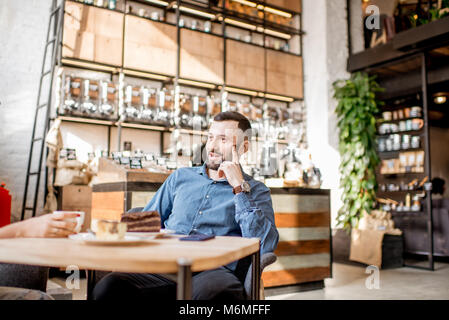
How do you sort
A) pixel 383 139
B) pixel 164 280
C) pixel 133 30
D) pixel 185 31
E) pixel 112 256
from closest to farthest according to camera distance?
1. pixel 112 256
2. pixel 164 280
3. pixel 133 30
4. pixel 185 31
5. pixel 383 139

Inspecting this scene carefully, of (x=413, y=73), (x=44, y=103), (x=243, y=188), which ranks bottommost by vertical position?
(x=243, y=188)

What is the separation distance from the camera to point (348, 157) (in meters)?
5.82

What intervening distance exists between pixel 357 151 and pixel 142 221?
4973mm

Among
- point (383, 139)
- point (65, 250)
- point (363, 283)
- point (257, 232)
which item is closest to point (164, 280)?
point (257, 232)

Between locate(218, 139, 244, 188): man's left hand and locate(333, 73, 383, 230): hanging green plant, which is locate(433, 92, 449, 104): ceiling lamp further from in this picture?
locate(218, 139, 244, 188): man's left hand

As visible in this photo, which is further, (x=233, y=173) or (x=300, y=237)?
(x=300, y=237)

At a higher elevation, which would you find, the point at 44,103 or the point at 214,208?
the point at 44,103

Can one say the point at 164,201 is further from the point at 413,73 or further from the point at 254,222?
the point at 413,73

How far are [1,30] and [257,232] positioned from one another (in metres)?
4.58

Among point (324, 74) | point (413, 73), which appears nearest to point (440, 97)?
point (413, 73)

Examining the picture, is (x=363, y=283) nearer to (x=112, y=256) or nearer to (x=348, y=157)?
(x=348, y=157)

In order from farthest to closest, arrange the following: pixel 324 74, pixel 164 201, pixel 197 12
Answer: pixel 324 74 < pixel 197 12 < pixel 164 201

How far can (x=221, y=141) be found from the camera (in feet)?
6.35

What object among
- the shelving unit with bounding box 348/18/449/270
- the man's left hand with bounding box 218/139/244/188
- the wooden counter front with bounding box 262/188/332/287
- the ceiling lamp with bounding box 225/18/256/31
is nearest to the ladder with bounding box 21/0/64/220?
the ceiling lamp with bounding box 225/18/256/31
